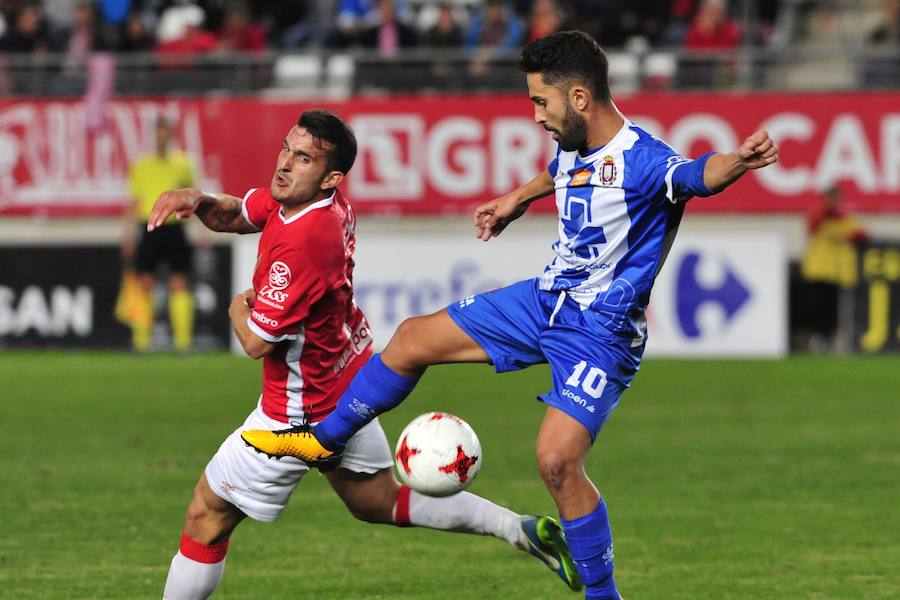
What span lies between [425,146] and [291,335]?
12.7 m

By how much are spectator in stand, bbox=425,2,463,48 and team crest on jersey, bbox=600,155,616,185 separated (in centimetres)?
1347

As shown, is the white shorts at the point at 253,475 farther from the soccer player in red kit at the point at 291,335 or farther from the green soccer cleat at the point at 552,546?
the green soccer cleat at the point at 552,546

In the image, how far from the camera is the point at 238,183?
1795 cm

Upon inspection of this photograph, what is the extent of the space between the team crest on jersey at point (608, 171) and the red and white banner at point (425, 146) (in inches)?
487

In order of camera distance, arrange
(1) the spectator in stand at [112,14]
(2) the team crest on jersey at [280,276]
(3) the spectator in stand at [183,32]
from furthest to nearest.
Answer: (1) the spectator in stand at [112,14] → (3) the spectator in stand at [183,32] → (2) the team crest on jersey at [280,276]

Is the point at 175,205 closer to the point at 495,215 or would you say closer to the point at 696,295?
the point at 495,215

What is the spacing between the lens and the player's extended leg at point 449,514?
19.0ft

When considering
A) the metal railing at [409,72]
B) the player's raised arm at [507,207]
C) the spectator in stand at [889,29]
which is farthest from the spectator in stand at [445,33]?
the player's raised arm at [507,207]

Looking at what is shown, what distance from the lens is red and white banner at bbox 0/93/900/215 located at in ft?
58.3

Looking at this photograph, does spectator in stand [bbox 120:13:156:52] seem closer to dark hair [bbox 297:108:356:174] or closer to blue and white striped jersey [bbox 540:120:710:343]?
dark hair [bbox 297:108:356:174]

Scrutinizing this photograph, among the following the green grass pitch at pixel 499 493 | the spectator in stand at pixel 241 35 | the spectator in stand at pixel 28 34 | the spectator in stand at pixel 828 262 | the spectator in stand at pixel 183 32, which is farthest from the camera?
the spectator in stand at pixel 241 35

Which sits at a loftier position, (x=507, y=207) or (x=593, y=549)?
Result: (x=507, y=207)

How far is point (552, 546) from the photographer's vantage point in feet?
19.0

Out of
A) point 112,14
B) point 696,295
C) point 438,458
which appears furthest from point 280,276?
point 112,14
